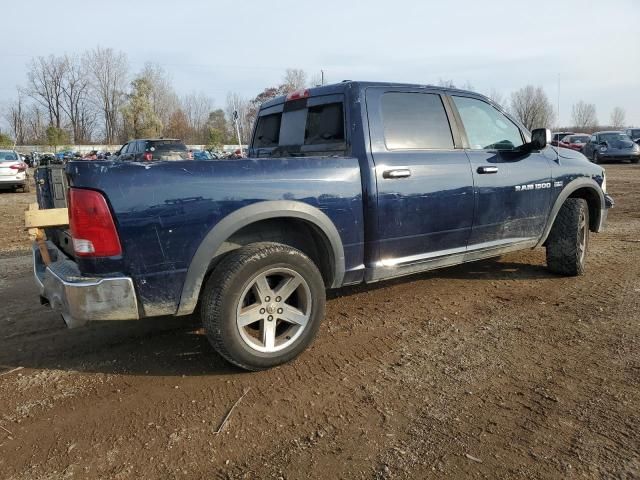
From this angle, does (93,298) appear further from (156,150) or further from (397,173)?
(156,150)

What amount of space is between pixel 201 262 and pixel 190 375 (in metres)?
0.84

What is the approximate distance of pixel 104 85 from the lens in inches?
2672

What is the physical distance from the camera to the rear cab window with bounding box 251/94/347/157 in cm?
385

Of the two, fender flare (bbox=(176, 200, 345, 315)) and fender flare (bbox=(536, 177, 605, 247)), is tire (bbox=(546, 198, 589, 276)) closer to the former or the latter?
fender flare (bbox=(536, 177, 605, 247))

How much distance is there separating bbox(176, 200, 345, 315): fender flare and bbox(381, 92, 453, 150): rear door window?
36.9 inches

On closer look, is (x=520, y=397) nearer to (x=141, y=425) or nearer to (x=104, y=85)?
(x=141, y=425)

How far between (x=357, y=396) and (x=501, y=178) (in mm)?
2573

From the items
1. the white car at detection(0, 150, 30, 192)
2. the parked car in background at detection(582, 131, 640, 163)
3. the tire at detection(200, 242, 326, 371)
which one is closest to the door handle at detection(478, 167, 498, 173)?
the tire at detection(200, 242, 326, 371)

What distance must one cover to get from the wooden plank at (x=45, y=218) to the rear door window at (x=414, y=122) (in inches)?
94.3

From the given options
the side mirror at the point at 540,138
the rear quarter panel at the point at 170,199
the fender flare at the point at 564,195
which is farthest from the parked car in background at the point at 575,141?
the rear quarter panel at the point at 170,199

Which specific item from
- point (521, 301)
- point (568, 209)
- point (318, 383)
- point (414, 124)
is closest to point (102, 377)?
point (318, 383)

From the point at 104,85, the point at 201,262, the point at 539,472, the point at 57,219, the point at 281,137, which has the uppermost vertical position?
the point at 104,85

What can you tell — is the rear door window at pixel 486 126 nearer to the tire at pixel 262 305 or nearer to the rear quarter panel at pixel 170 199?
the rear quarter panel at pixel 170 199

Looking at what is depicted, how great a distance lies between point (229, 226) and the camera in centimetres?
296
